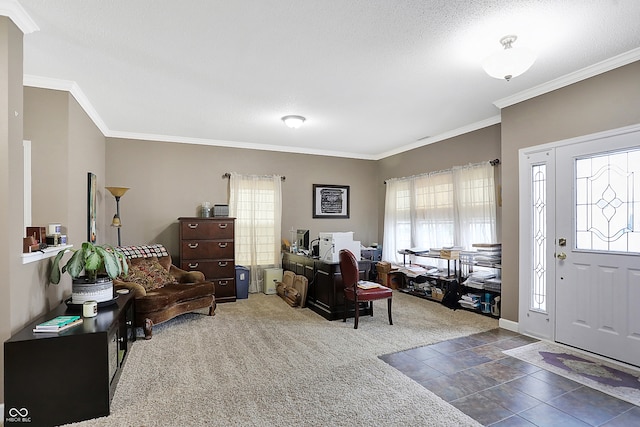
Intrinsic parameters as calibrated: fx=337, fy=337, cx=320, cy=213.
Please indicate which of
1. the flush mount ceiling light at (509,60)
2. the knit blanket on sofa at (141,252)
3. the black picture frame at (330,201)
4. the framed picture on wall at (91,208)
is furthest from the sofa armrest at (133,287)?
the flush mount ceiling light at (509,60)

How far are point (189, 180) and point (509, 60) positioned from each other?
193 inches

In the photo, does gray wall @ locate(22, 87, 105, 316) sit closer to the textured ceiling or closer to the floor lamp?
the textured ceiling

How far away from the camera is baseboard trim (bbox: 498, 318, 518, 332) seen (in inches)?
151

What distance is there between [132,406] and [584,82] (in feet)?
15.5

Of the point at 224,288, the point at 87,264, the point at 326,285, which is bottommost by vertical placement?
the point at 224,288

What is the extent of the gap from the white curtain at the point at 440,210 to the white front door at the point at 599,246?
53.0 inches

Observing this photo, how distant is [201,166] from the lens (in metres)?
5.82

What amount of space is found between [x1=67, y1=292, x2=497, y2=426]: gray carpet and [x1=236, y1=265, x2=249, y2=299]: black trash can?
1.02 m

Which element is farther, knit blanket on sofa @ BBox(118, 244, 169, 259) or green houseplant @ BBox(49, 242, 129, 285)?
knit blanket on sofa @ BBox(118, 244, 169, 259)

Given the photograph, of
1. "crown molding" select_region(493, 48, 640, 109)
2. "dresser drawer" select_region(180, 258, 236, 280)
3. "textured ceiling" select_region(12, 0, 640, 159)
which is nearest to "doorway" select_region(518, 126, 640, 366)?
"crown molding" select_region(493, 48, 640, 109)

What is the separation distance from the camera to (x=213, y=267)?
5.29m

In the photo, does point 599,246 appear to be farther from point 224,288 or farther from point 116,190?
point 116,190

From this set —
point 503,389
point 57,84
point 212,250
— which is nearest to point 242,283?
point 212,250

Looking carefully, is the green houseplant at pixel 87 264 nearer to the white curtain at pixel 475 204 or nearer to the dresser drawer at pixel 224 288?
the dresser drawer at pixel 224 288
